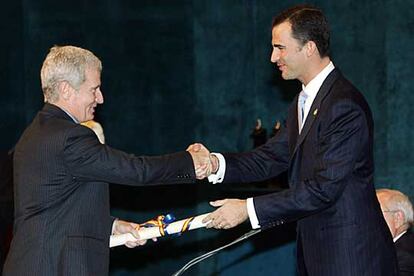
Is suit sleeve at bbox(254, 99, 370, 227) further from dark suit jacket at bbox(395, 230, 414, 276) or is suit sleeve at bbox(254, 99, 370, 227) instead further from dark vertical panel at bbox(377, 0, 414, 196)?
dark vertical panel at bbox(377, 0, 414, 196)

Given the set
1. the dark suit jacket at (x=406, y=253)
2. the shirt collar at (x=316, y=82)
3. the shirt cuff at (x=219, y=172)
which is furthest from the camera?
the dark suit jacket at (x=406, y=253)

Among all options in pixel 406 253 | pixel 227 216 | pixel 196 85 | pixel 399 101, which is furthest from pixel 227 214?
pixel 196 85

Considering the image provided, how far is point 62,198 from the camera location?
10.4 feet

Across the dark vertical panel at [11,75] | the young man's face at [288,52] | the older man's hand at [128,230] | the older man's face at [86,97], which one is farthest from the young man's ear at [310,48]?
the dark vertical panel at [11,75]

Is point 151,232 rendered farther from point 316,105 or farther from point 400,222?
point 400,222

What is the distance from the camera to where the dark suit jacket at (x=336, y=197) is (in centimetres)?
333

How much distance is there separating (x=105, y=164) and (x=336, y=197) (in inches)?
32.2

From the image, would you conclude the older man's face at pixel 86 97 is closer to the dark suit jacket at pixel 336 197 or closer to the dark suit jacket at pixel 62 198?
the dark suit jacket at pixel 62 198

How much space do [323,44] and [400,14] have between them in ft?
8.19

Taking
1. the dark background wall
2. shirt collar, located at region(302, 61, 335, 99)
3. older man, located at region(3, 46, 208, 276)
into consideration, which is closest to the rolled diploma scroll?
older man, located at region(3, 46, 208, 276)

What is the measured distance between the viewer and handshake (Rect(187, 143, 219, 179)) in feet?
11.8

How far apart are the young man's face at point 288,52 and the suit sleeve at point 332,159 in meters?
0.29

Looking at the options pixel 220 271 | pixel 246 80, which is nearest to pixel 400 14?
pixel 246 80

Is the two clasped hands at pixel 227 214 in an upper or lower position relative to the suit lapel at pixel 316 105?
lower
